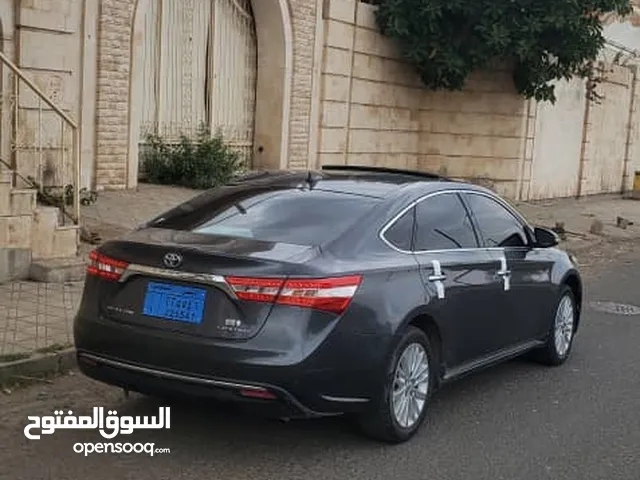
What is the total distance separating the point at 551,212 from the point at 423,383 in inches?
613

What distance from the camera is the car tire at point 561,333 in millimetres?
7352

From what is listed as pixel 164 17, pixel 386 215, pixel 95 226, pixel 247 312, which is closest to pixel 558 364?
pixel 386 215

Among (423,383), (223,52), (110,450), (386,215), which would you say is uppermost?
(223,52)

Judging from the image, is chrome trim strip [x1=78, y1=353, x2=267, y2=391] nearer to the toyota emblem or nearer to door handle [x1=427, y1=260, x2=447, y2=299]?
the toyota emblem

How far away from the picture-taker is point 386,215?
5.55 m

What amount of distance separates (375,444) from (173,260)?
60.9 inches

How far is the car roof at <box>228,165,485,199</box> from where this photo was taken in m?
5.90

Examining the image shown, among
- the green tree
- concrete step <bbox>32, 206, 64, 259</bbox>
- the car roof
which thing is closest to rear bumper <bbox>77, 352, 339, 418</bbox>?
the car roof

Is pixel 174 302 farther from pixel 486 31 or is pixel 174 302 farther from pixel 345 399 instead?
pixel 486 31

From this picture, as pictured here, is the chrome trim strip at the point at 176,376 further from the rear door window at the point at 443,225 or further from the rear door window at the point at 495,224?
the rear door window at the point at 495,224

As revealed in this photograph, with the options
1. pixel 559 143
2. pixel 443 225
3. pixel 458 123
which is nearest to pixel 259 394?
pixel 443 225

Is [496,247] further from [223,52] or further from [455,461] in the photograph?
[223,52]

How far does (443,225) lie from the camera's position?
239 inches

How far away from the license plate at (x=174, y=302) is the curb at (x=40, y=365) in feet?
5.25
